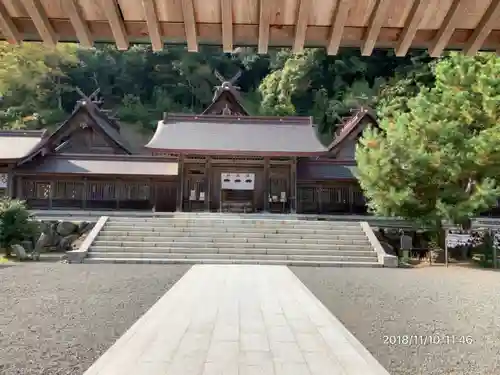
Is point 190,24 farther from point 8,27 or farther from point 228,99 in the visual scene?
point 228,99

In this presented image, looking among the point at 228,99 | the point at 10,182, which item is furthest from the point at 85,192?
the point at 228,99

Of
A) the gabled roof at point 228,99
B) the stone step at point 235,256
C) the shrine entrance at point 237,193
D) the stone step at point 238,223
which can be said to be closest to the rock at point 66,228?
the stone step at point 238,223

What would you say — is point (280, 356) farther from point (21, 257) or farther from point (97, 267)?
point (21, 257)

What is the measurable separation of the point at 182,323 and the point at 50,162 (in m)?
18.5

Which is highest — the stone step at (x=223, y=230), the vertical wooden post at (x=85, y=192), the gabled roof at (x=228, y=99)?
the gabled roof at (x=228, y=99)

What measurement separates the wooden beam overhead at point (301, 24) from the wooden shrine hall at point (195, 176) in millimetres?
16978

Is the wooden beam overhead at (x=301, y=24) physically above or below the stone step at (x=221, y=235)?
above

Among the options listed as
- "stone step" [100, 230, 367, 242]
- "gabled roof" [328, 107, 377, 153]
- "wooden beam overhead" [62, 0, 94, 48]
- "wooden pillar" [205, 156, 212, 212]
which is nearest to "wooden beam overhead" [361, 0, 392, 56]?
"wooden beam overhead" [62, 0, 94, 48]

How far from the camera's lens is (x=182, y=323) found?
534cm

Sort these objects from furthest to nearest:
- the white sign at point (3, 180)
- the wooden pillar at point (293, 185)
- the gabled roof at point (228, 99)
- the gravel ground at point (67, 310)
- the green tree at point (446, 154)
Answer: the gabled roof at point (228, 99)
the white sign at point (3, 180)
the wooden pillar at point (293, 185)
the green tree at point (446, 154)
the gravel ground at point (67, 310)

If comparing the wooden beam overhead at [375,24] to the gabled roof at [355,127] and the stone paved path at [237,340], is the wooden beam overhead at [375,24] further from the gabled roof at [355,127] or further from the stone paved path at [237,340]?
the gabled roof at [355,127]

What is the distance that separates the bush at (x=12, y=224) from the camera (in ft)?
45.3

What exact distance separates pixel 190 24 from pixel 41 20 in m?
0.88
